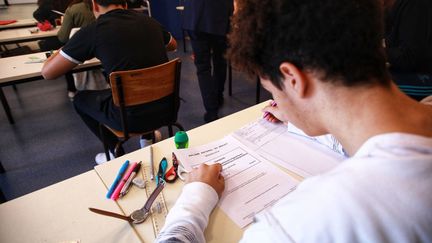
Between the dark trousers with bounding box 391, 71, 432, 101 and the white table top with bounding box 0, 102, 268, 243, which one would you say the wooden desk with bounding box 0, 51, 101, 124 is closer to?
the white table top with bounding box 0, 102, 268, 243

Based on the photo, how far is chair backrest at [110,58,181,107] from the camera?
1389 millimetres

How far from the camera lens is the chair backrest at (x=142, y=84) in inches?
54.8

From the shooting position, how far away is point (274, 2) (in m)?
0.48

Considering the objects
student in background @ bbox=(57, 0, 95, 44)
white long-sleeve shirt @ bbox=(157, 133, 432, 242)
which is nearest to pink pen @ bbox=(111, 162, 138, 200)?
white long-sleeve shirt @ bbox=(157, 133, 432, 242)

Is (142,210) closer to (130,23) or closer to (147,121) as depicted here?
(147,121)

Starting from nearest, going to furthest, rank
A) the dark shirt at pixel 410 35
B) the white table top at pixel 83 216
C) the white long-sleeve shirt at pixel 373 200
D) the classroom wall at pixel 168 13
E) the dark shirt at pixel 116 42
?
1. the white long-sleeve shirt at pixel 373 200
2. the white table top at pixel 83 216
3. the dark shirt at pixel 410 35
4. the dark shirt at pixel 116 42
5. the classroom wall at pixel 168 13

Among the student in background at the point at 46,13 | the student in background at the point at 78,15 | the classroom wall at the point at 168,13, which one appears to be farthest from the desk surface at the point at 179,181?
the classroom wall at the point at 168,13

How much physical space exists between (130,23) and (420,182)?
5.06 ft

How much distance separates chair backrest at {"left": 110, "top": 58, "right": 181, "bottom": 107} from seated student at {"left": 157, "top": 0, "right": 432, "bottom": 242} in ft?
2.99

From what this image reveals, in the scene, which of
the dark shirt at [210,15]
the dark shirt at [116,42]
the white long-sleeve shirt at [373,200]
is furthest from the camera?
the dark shirt at [210,15]

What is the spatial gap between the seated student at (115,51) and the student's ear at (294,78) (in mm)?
1226

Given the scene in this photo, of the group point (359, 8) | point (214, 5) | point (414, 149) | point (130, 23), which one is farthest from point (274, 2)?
point (214, 5)

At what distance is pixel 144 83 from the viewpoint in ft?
Answer: 4.79

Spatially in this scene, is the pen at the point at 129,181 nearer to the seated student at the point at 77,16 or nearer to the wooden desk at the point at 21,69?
the wooden desk at the point at 21,69
